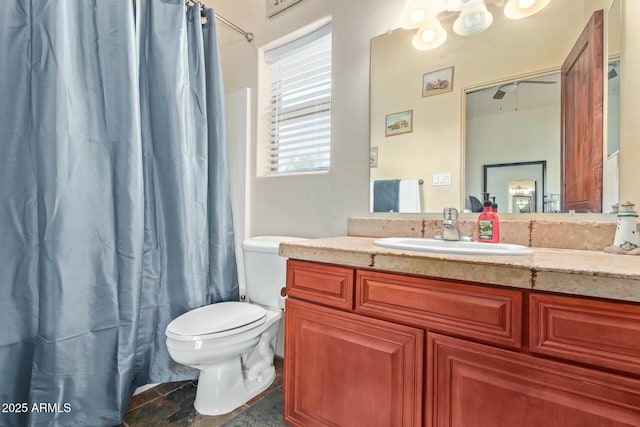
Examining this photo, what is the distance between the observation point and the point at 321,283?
1.05 metres

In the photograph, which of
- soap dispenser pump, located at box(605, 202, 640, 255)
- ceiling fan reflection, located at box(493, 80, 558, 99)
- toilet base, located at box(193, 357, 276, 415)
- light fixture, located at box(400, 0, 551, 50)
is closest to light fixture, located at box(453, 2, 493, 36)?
light fixture, located at box(400, 0, 551, 50)

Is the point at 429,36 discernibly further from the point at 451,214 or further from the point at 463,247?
the point at 463,247

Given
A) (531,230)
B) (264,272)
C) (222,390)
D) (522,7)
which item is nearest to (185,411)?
(222,390)

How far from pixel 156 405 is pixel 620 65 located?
234 centimetres

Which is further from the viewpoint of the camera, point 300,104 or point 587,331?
point 300,104

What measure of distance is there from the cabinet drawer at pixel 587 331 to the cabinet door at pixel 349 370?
Answer: 0.97 ft

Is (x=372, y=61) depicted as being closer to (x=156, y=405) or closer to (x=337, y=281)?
(x=337, y=281)

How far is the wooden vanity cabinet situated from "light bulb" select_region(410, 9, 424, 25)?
1211mm

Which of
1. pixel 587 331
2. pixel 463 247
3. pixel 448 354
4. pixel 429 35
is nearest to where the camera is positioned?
pixel 587 331

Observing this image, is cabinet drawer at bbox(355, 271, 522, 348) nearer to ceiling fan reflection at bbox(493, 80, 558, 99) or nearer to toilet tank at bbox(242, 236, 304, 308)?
toilet tank at bbox(242, 236, 304, 308)

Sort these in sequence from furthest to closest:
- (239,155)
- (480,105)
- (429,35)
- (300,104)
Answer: (239,155)
(300,104)
(429,35)
(480,105)

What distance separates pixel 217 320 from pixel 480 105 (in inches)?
59.2

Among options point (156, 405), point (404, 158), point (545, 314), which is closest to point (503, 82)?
point (404, 158)

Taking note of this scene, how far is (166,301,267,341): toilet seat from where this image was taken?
120 centimetres
